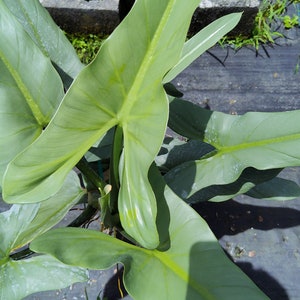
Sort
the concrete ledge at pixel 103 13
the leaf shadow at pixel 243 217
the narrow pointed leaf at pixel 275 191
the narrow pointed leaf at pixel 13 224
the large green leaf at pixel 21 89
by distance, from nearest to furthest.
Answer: the large green leaf at pixel 21 89, the narrow pointed leaf at pixel 13 224, the narrow pointed leaf at pixel 275 191, the leaf shadow at pixel 243 217, the concrete ledge at pixel 103 13

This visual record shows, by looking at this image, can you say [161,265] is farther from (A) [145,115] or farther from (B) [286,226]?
(B) [286,226]

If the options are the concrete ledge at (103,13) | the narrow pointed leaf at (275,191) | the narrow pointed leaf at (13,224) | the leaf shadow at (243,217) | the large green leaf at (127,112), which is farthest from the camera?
the concrete ledge at (103,13)

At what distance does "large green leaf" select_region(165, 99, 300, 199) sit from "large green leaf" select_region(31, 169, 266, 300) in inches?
4.9

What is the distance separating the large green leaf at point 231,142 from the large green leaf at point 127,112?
216mm

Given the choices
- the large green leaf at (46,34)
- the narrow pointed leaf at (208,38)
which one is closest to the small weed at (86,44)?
the large green leaf at (46,34)

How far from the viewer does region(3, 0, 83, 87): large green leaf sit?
902 millimetres

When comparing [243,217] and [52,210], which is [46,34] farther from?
[243,217]

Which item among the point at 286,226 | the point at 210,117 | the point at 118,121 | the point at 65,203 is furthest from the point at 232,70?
the point at 118,121

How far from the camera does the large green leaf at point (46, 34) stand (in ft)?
2.96

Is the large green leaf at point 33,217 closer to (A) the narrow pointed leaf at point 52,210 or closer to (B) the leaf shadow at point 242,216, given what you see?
(A) the narrow pointed leaf at point 52,210

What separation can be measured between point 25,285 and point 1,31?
43 centimetres

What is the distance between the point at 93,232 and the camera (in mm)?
767

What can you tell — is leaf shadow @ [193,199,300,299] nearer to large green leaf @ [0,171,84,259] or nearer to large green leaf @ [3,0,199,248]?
large green leaf @ [0,171,84,259]

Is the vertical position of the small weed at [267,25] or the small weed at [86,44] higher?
the small weed at [86,44]
